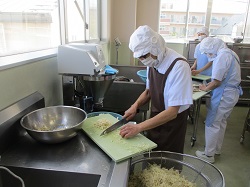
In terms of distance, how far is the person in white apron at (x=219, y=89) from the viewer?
7.51 feet

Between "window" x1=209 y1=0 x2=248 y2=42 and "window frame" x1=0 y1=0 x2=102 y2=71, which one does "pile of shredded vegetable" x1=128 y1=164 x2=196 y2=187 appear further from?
"window" x1=209 y1=0 x2=248 y2=42

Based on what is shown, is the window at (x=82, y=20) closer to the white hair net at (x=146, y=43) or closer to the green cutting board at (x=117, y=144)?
the white hair net at (x=146, y=43)

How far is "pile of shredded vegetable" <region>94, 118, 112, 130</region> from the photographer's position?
123 cm

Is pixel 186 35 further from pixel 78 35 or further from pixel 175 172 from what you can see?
pixel 175 172

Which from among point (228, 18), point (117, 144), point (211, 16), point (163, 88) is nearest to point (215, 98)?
point (163, 88)

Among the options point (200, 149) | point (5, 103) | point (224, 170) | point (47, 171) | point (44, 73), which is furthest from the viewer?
point (200, 149)

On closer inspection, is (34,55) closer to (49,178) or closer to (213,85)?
(49,178)

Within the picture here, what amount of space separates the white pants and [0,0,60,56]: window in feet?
6.08

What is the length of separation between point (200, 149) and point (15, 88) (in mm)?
2410

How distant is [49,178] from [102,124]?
42 cm

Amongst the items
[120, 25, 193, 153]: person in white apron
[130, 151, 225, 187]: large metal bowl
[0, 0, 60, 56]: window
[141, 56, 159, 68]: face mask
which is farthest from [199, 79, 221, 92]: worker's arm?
[0, 0, 60, 56]: window

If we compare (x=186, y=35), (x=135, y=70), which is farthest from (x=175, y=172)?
(x=186, y=35)

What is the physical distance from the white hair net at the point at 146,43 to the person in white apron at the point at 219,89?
4.11 feet

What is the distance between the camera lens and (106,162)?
0.96 m
